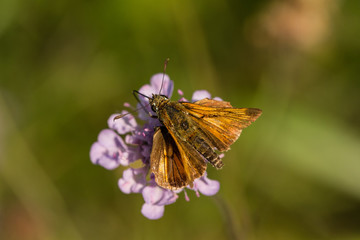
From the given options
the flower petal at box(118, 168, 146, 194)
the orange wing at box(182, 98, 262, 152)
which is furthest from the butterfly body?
the flower petal at box(118, 168, 146, 194)

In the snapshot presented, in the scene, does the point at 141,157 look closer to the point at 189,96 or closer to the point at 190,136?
the point at 190,136

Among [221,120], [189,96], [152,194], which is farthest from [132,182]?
[189,96]

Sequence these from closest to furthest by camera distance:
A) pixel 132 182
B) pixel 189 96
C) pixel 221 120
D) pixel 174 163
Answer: pixel 174 163 → pixel 221 120 → pixel 132 182 → pixel 189 96

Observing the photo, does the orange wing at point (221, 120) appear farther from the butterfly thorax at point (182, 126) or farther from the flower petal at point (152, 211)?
the flower petal at point (152, 211)

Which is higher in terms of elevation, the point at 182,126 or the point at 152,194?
the point at 182,126

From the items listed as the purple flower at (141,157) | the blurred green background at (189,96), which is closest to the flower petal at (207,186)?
the purple flower at (141,157)

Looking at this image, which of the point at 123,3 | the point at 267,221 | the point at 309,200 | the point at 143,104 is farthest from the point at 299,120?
the point at 123,3
